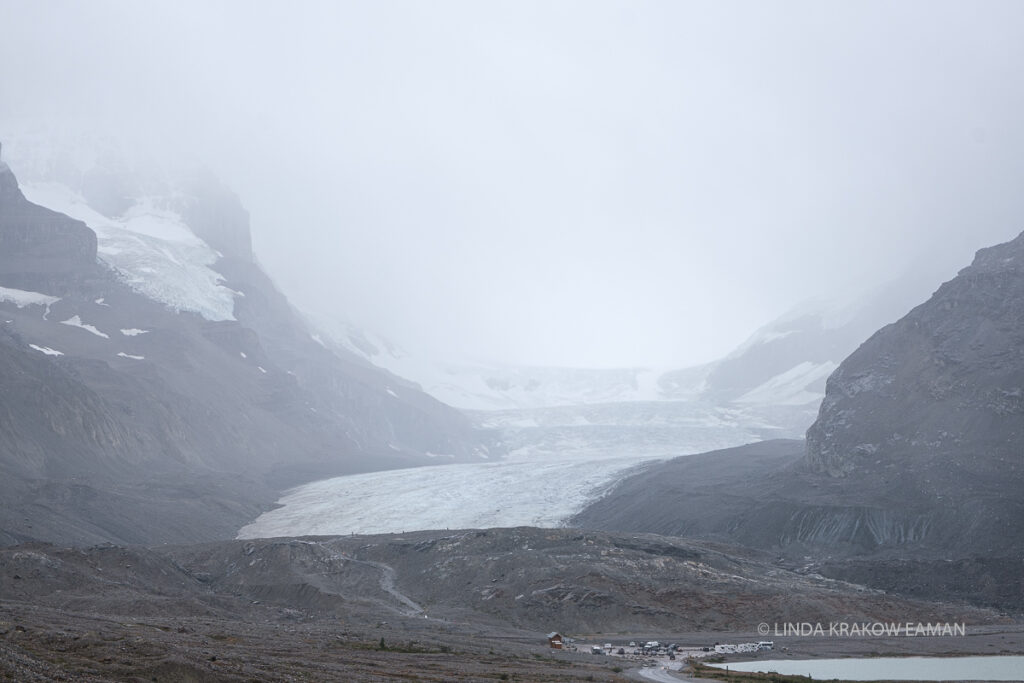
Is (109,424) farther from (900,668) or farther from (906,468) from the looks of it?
(900,668)

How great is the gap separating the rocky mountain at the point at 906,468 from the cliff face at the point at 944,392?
0.48ft

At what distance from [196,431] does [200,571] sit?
85.2 meters

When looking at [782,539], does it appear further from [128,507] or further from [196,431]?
[196,431]

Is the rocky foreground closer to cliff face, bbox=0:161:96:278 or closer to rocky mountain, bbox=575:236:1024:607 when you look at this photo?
rocky mountain, bbox=575:236:1024:607

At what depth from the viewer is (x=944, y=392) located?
3777 inches

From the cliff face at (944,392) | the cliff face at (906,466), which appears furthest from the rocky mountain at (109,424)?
the cliff face at (944,392)

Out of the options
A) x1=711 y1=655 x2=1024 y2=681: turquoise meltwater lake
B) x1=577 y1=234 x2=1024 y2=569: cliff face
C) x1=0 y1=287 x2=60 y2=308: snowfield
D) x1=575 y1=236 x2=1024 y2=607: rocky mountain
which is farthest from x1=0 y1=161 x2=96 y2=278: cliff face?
x1=711 y1=655 x2=1024 y2=681: turquoise meltwater lake

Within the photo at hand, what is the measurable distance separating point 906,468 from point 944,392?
10.5 m

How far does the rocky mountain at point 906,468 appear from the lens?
266 feet

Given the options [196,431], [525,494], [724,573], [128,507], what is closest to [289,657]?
[724,573]

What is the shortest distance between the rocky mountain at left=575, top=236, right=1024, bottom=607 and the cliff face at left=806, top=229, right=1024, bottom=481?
0.15 metres

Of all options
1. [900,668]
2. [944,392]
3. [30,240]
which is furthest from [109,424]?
[900,668]

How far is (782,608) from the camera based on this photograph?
6850cm

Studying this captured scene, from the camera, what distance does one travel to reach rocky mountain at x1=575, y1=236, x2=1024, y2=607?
81.2 metres
